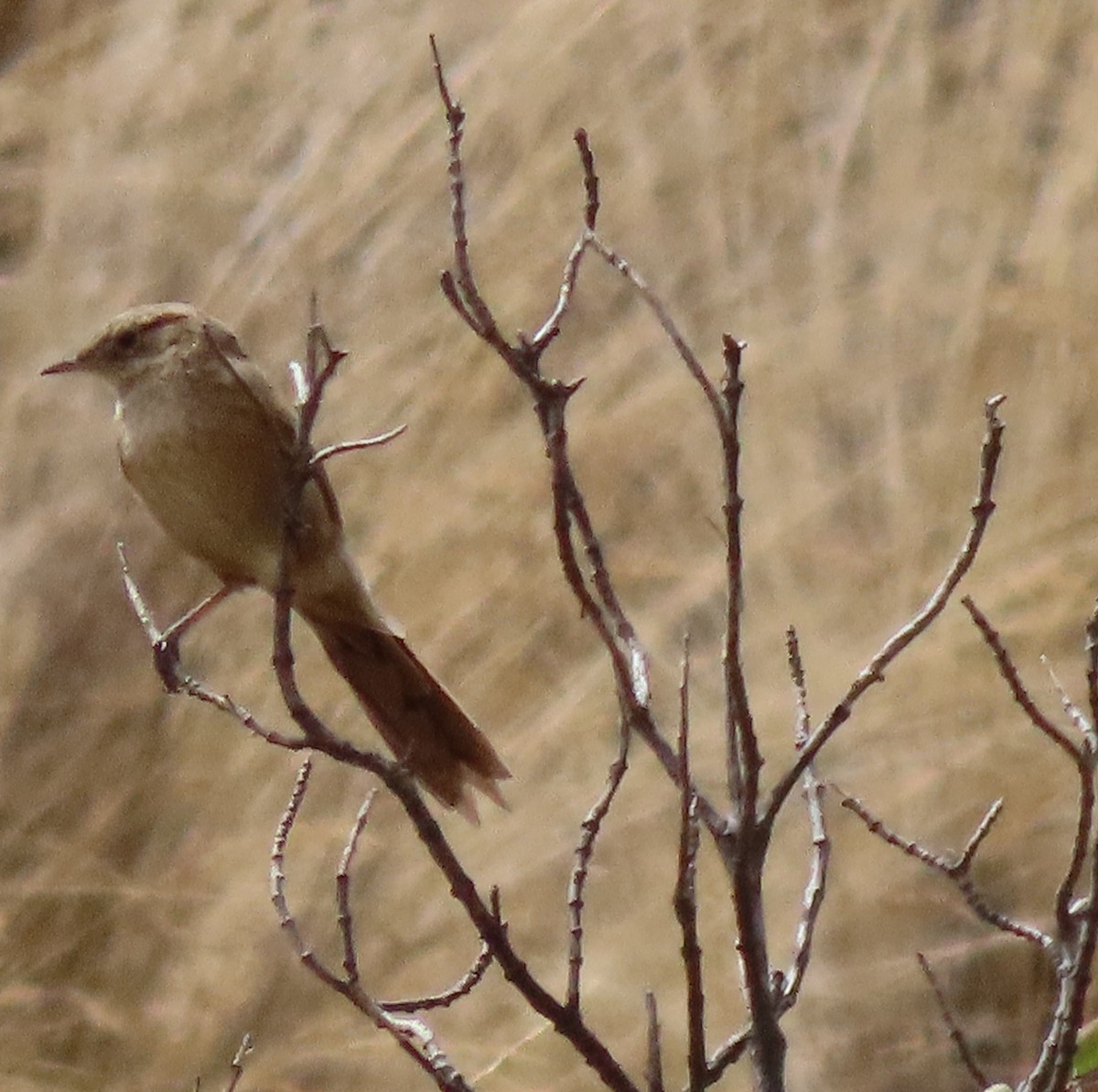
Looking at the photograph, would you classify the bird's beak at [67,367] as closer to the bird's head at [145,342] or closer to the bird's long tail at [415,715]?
the bird's head at [145,342]

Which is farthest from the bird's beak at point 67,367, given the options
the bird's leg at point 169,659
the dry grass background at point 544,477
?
the dry grass background at point 544,477

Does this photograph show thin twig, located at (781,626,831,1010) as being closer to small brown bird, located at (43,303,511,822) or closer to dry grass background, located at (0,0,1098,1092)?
small brown bird, located at (43,303,511,822)

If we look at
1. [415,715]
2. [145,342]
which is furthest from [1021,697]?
[145,342]

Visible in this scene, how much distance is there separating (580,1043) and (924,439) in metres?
1.66

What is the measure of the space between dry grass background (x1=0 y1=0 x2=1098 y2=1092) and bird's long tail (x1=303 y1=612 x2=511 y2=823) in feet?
2.99

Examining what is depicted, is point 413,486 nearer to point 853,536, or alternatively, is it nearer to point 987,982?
point 853,536

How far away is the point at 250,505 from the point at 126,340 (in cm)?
25

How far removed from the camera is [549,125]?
2734mm

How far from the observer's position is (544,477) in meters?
2.62

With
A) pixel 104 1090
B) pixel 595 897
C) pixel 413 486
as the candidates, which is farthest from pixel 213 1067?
pixel 413 486

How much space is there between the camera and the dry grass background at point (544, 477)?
2312 millimetres

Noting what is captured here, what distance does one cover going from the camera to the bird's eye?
1536 mm

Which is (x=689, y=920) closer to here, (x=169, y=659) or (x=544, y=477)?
(x=169, y=659)

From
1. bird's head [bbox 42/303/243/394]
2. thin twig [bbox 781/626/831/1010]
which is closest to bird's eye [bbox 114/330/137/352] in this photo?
bird's head [bbox 42/303/243/394]
